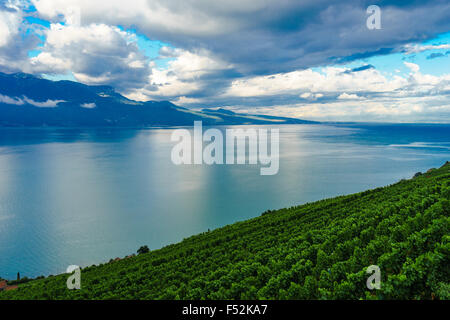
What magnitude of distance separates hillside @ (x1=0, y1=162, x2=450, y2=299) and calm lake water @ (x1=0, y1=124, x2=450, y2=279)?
33.1m

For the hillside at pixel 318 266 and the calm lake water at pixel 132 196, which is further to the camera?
the calm lake water at pixel 132 196

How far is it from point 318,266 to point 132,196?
272ft

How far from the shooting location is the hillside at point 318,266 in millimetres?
10844

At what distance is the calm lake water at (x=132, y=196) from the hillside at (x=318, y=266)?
33063mm

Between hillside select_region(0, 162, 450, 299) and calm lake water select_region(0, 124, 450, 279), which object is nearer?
hillside select_region(0, 162, 450, 299)

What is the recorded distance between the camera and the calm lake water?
58.0 meters

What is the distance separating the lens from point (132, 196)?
8950 cm

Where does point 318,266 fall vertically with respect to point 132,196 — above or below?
above

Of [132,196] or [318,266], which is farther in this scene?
[132,196]

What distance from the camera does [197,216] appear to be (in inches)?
2884

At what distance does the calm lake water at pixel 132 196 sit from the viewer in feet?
190
